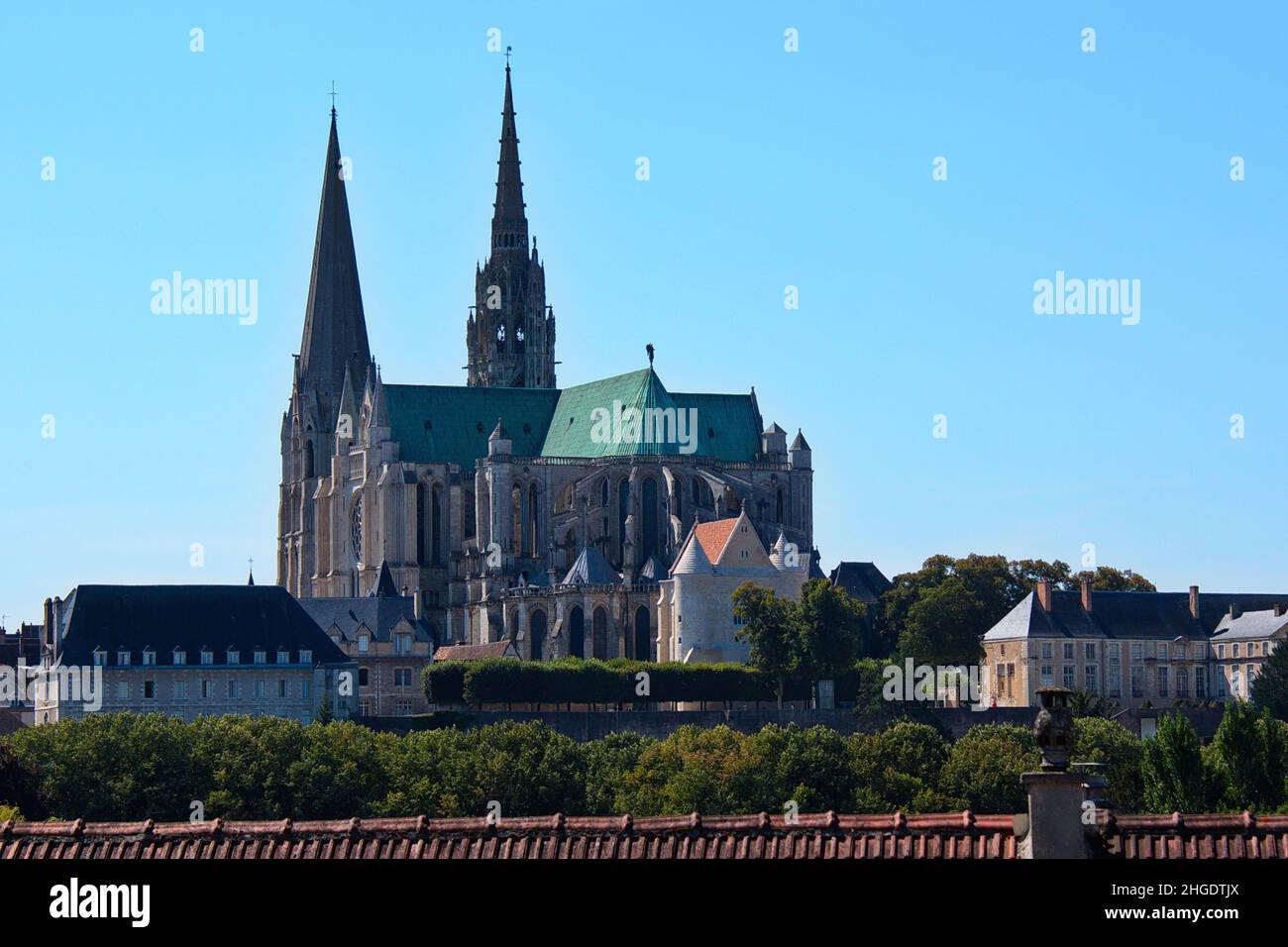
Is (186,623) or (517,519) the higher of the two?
(517,519)

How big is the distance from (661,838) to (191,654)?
81621mm

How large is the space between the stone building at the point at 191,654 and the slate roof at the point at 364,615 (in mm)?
14128

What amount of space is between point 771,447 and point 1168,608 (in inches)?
1250

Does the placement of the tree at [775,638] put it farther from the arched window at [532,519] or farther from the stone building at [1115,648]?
the arched window at [532,519]

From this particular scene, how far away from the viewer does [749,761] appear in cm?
9388

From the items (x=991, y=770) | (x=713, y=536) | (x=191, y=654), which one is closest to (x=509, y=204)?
(x=713, y=536)

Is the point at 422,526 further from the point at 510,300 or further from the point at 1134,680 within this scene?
the point at 1134,680

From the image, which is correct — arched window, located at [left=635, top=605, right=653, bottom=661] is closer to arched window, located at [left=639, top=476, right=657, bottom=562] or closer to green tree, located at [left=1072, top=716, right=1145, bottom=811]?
arched window, located at [left=639, top=476, right=657, bottom=562]

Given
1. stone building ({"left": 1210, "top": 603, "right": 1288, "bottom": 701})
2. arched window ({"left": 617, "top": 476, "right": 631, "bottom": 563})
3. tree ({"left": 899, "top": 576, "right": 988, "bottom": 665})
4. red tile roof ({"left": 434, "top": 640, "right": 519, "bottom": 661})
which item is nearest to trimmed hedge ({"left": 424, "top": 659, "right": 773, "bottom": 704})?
tree ({"left": 899, "top": 576, "right": 988, "bottom": 665})

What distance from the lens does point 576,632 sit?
144 meters

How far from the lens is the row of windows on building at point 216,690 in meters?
114

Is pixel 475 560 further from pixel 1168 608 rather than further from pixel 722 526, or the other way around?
pixel 1168 608

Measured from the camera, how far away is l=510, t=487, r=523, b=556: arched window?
154750 millimetres
